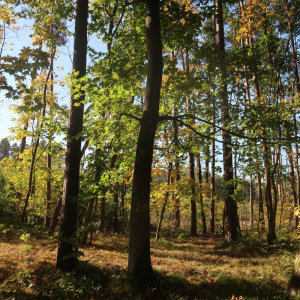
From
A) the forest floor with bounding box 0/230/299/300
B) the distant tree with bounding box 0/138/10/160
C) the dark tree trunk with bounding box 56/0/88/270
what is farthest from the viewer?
the distant tree with bounding box 0/138/10/160

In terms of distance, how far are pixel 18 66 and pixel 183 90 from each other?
366cm

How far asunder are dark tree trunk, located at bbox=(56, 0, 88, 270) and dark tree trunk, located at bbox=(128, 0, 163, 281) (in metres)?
1.86

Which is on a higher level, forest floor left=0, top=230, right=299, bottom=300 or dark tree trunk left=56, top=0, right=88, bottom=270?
dark tree trunk left=56, top=0, right=88, bottom=270

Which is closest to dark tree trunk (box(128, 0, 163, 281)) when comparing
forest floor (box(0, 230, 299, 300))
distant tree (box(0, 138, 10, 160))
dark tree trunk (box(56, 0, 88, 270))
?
forest floor (box(0, 230, 299, 300))

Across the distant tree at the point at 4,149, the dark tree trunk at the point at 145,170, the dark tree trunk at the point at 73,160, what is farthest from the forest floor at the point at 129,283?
the distant tree at the point at 4,149

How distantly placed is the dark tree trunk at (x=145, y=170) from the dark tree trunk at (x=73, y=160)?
186 cm

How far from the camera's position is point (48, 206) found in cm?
1286

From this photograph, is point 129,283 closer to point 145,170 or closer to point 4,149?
point 145,170

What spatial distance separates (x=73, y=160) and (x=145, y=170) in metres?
2.63

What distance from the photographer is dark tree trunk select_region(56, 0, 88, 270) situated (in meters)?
5.17

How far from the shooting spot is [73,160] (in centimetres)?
556

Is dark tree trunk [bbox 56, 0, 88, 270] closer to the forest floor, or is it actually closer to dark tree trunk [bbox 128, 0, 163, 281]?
the forest floor

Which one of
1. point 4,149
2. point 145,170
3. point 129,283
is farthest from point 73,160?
point 4,149

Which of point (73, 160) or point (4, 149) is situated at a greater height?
point (4, 149)
